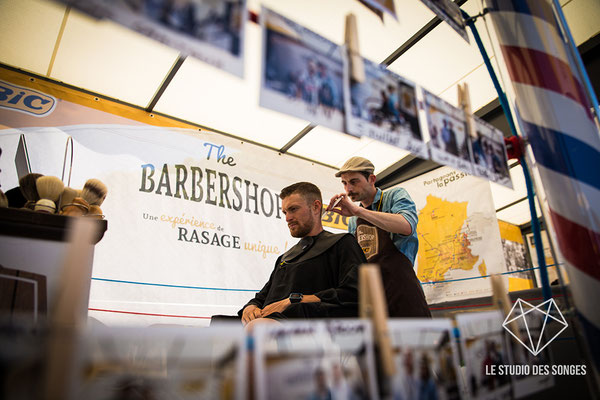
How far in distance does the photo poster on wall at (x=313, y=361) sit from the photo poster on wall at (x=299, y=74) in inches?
20.4

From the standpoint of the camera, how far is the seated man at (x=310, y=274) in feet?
5.10

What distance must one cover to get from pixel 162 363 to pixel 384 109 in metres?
0.92

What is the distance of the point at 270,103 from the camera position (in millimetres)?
837

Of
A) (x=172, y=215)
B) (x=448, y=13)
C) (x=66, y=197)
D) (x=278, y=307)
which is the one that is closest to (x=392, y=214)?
(x=278, y=307)

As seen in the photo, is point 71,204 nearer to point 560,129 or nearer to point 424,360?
point 424,360

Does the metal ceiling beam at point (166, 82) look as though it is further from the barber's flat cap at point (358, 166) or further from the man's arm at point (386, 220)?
the man's arm at point (386, 220)

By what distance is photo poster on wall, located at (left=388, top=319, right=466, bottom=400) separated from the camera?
0.60 meters

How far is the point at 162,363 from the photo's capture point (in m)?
0.49

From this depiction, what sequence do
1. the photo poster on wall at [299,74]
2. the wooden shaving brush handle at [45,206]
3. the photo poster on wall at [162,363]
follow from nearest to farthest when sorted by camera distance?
the photo poster on wall at [162,363], the photo poster on wall at [299,74], the wooden shaving brush handle at [45,206]

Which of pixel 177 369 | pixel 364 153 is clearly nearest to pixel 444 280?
pixel 364 153

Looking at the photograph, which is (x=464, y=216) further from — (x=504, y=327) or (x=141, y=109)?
(x=141, y=109)

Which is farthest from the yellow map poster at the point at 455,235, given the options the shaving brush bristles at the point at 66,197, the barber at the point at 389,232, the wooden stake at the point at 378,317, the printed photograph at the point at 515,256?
the shaving brush bristles at the point at 66,197

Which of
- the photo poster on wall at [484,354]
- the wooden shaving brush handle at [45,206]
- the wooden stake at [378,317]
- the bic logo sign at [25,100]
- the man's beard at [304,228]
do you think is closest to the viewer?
the wooden stake at [378,317]

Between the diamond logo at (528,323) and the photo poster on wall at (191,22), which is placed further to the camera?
the diamond logo at (528,323)
